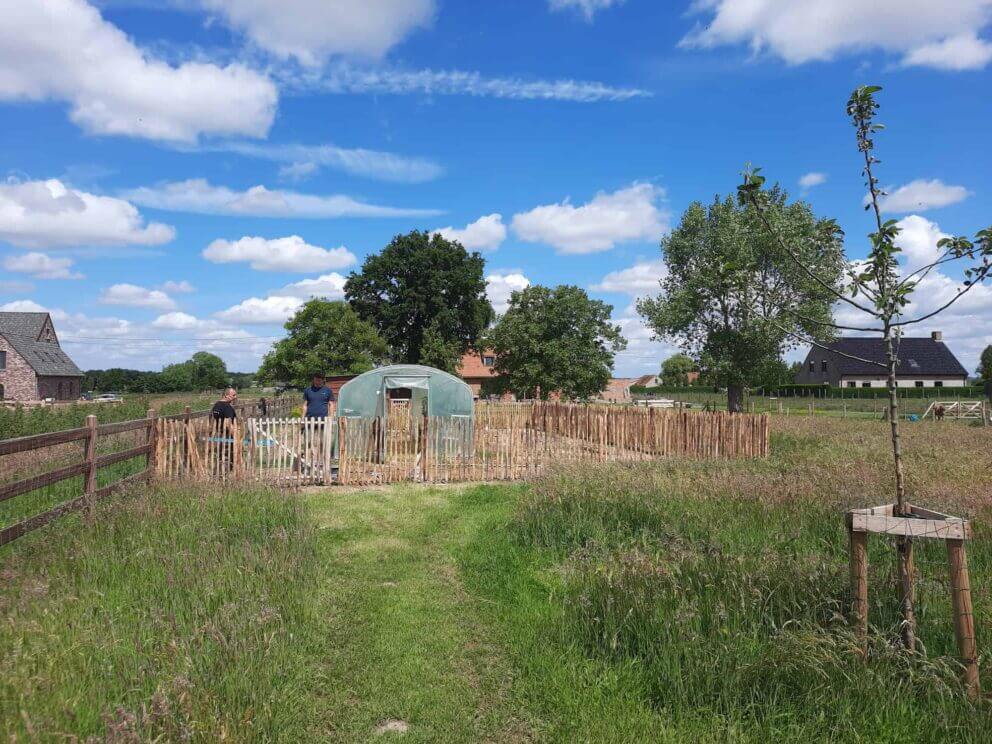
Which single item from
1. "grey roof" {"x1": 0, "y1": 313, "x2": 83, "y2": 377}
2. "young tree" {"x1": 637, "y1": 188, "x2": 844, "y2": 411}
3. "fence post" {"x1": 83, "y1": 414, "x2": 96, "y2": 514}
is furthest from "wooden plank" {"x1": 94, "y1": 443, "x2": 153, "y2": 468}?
"grey roof" {"x1": 0, "y1": 313, "x2": 83, "y2": 377}

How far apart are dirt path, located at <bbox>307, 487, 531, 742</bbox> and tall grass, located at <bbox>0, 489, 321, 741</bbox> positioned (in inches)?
10.1

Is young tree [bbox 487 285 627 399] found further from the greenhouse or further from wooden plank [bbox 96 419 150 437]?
wooden plank [bbox 96 419 150 437]

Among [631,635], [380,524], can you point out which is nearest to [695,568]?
[631,635]

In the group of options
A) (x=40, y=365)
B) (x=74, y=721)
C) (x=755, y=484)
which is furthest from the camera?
(x=40, y=365)

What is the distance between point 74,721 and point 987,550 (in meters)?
7.03

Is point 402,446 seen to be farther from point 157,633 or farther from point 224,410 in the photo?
point 157,633

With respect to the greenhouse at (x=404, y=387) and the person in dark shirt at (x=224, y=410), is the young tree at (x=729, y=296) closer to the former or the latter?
the greenhouse at (x=404, y=387)

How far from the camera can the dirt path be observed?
3.72 metres

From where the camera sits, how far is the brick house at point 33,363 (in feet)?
169

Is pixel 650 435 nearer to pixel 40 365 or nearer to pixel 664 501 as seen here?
pixel 664 501

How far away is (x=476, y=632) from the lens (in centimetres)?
501

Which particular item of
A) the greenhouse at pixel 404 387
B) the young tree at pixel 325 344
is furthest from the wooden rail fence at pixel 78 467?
the young tree at pixel 325 344

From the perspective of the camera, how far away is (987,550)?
5.86 m

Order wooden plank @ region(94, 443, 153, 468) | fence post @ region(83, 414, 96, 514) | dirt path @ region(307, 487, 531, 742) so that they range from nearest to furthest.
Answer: dirt path @ region(307, 487, 531, 742), fence post @ region(83, 414, 96, 514), wooden plank @ region(94, 443, 153, 468)
